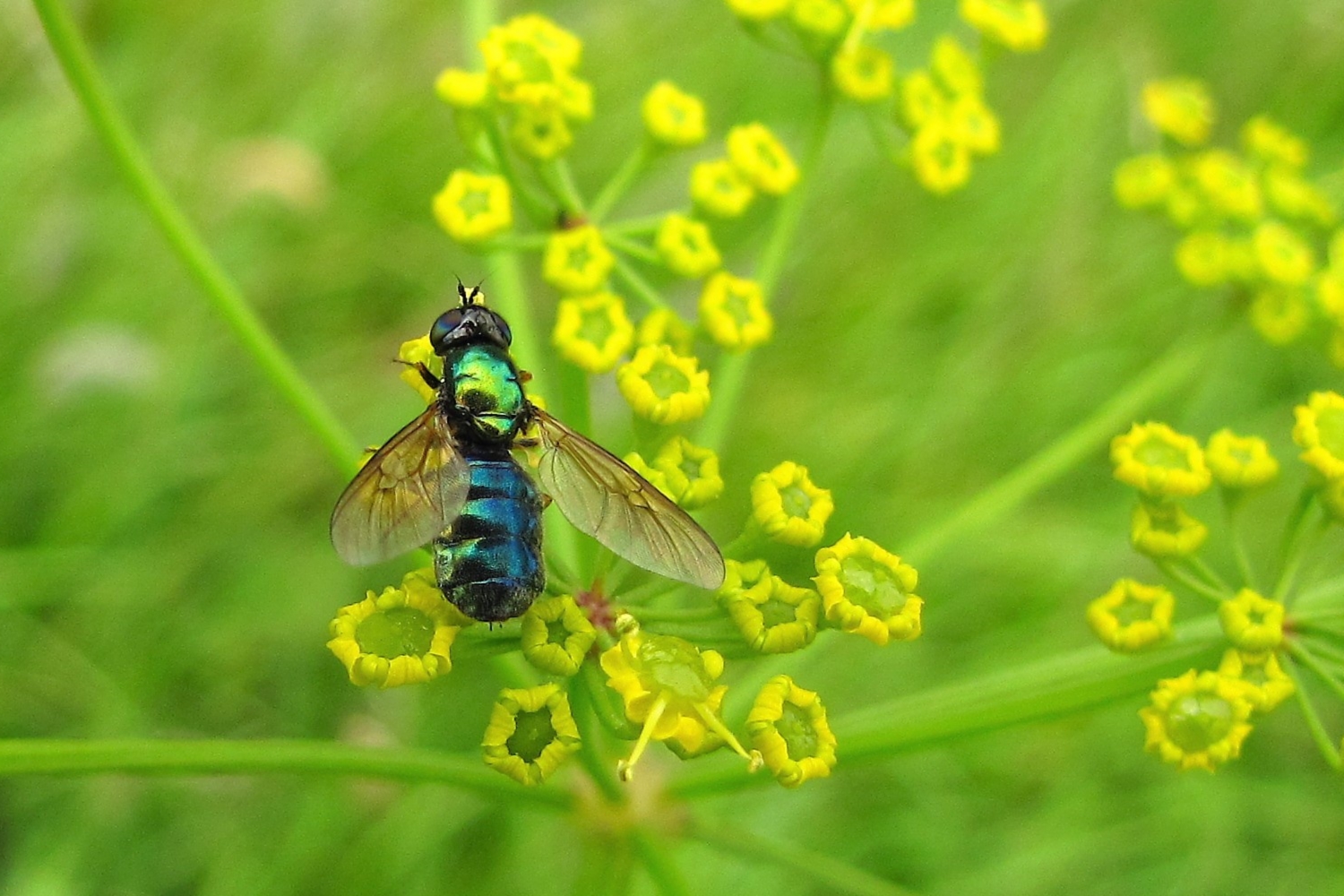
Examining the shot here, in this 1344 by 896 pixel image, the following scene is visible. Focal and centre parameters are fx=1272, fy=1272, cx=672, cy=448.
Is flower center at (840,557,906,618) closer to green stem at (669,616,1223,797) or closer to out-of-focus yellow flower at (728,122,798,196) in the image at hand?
green stem at (669,616,1223,797)

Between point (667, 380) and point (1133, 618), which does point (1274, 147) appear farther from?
point (667, 380)

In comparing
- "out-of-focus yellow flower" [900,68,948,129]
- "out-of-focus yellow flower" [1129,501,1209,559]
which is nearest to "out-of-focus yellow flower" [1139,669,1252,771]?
"out-of-focus yellow flower" [1129,501,1209,559]

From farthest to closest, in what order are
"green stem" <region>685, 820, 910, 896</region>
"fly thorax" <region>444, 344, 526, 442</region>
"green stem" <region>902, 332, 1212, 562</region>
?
1. "green stem" <region>902, 332, 1212, 562</region>
2. "green stem" <region>685, 820, 910, 896</region>
3. "fly thorax" <region>444, 344, 526, 442</region>

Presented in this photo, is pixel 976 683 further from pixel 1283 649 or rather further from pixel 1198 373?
pixel 1198 373

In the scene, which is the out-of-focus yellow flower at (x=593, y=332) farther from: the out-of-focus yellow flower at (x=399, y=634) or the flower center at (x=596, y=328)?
the out-of-focus yellow flower at (x=399, y=634)

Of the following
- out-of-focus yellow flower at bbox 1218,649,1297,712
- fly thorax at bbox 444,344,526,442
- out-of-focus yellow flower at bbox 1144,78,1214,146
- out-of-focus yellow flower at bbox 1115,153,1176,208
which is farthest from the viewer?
out-of-focus yellow flower at bbox 1144,78,1214,146

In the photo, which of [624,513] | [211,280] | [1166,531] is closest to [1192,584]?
[1166,531]
